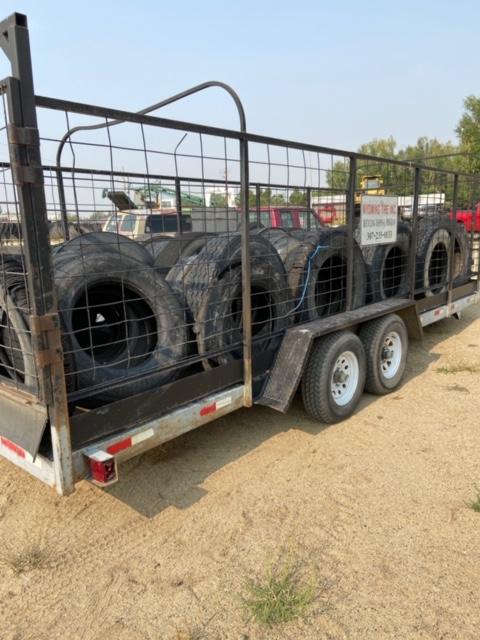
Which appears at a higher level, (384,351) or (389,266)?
(389,266)

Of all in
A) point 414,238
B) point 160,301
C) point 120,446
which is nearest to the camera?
point 120,446

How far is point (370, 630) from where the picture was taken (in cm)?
199

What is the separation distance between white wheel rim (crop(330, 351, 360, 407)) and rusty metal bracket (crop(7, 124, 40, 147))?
2707 millimetres

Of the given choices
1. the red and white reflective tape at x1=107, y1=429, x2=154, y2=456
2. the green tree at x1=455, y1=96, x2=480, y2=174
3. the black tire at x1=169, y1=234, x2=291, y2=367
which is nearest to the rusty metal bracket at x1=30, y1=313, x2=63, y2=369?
the red and white reflective tape at x1=107, y1=429, x2=154, y2=456

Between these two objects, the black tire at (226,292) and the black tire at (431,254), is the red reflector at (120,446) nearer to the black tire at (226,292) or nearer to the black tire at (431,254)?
the black tire at (226,292)

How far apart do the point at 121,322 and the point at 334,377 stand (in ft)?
6.48

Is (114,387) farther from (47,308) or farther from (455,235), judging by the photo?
(455,235)

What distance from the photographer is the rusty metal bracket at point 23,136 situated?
2.04 metres

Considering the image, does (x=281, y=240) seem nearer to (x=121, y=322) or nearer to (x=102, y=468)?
(x=121, y=322)

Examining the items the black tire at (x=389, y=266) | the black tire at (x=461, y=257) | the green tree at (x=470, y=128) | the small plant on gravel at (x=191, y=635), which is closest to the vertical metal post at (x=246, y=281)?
the small plant on gravel at (x=191, y=635)

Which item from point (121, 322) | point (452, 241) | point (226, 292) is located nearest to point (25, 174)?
point (121, 322)

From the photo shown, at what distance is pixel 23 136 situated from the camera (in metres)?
2.06

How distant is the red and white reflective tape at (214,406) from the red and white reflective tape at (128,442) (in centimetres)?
42

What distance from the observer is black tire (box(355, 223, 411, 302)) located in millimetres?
4832
